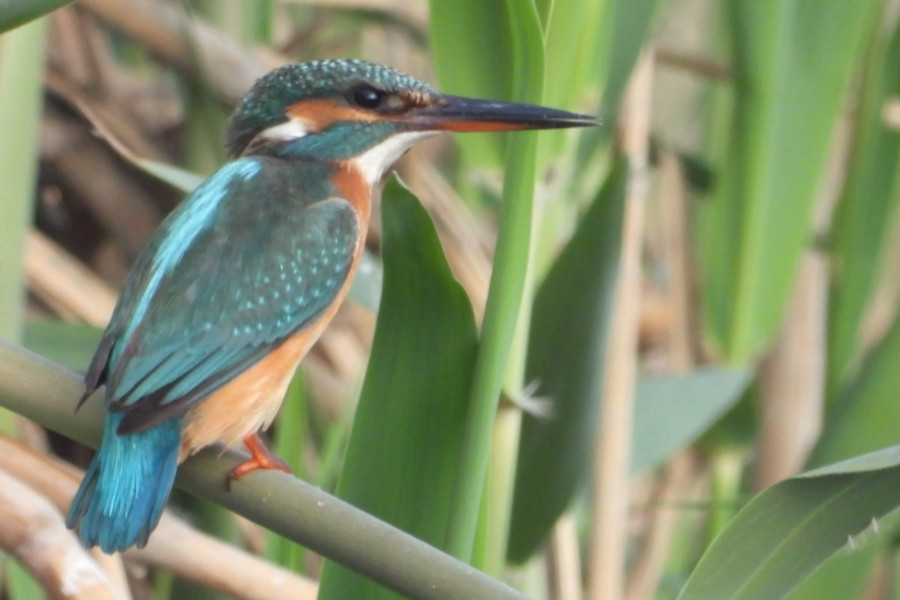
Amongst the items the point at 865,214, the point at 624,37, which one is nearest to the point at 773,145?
the point at 865,214

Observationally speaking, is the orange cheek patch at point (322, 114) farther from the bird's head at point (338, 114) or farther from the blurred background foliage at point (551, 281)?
the blurred background foliage at point (551, 281)

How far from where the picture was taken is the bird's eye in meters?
1.54

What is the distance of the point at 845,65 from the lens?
73.4 inches

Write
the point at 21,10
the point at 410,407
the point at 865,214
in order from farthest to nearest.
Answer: the point at 865,214 < the point at 410,407 < the point at 21,10

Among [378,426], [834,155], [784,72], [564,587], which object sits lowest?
[564,587]

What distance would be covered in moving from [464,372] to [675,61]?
1.41 metres

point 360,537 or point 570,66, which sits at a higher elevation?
point 570,66

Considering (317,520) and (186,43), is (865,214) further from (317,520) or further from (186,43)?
(317,520)

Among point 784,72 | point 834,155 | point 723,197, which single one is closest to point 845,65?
point 784,72

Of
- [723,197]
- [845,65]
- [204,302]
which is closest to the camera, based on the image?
[204,302]

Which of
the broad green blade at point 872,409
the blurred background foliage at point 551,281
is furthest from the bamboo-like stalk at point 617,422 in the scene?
the broad green blade at point 872,409

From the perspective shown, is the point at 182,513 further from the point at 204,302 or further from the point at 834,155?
the point at 834,155

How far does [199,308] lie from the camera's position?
4.25ft

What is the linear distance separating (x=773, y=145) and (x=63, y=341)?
1.05 metres
